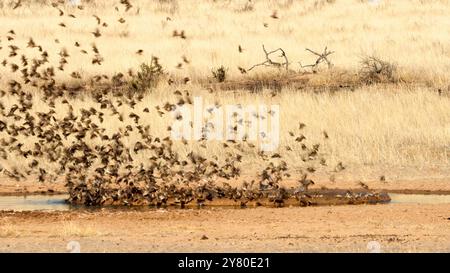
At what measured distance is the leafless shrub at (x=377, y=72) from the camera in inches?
1085

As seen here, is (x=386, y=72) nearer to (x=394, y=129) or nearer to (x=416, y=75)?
(x=416, y=75)

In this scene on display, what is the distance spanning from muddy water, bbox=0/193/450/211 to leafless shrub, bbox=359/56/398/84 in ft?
35.5

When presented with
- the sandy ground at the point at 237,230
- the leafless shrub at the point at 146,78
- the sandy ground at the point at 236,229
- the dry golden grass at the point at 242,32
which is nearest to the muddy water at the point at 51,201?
the sandy ground at the point at 236,229

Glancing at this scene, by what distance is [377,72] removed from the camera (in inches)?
1093

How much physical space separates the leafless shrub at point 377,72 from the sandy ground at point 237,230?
12272 millimetres

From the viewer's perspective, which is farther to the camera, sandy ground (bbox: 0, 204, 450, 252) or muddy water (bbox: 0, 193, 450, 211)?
muddy water (bbox: 0, 193, 450, 211)

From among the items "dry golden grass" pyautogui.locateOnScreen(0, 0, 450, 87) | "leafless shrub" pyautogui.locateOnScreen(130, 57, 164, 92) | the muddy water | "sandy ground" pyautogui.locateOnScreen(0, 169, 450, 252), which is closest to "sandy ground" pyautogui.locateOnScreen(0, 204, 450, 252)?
"sandy ground" pyautogui.locateOnScreen(0, 169, 450, 252)

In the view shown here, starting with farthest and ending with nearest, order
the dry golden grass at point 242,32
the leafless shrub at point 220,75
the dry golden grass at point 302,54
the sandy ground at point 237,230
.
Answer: the dry golden grass at point 242,32, the leafless shrub at point 220,75, the dry golden grass at point 302,54, the sandy ground at point 237,230

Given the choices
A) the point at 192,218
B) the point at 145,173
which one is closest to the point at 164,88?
the point at 145,173

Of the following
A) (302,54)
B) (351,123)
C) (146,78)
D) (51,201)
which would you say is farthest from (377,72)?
(51,201)

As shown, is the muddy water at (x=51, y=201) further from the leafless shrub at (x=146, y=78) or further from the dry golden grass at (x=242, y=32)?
the dry golden grass at (x=242, y=32)

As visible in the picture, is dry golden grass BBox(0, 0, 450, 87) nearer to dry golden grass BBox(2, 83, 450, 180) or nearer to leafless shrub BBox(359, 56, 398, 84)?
leafless shrub BBox(359, 56, 398, 84)

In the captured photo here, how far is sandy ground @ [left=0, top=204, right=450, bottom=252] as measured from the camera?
11812 mm

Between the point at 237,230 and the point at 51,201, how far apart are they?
4.01 meters
